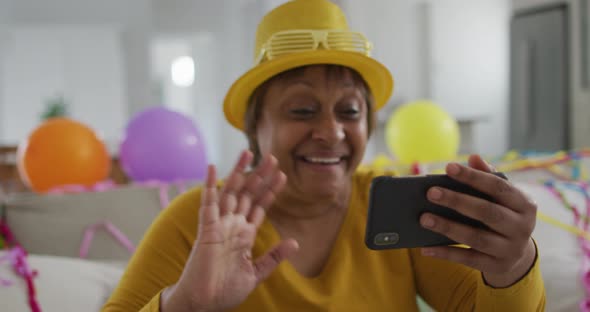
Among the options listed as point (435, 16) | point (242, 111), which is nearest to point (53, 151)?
point (242, 111)

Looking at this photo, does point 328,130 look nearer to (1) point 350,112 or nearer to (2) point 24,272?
(1) point 350,112

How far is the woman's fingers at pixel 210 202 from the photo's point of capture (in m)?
0.71

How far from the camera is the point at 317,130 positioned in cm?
98

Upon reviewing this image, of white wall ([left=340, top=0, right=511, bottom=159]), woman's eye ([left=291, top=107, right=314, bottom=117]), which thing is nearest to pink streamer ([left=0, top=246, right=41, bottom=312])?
woman's eye ([left=291, top=107, right=314, bottom=117])

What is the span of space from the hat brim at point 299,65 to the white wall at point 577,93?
4527 mm

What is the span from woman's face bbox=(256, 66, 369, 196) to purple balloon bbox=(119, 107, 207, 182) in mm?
933

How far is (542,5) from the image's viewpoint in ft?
17.1

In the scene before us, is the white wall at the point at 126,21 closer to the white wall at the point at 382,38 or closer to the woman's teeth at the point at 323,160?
the white wall at the point at 382,38

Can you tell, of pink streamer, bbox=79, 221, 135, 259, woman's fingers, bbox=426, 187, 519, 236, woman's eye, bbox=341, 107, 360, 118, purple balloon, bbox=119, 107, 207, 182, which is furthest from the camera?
purple balloon, bbox=119, 107, 207, 182

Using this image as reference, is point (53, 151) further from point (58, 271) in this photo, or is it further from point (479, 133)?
point (479, 133)

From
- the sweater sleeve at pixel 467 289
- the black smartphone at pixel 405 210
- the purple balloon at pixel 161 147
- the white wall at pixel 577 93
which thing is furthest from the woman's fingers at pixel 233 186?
the white wall at pixel 577 93

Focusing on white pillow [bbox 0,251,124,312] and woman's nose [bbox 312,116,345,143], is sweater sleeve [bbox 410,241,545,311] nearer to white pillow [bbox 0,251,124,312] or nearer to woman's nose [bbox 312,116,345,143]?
woman's nose [bbox 312,116,345,143]

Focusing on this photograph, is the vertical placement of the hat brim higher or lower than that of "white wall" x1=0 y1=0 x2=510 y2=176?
lower

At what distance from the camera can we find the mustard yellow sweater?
0.93 metres
